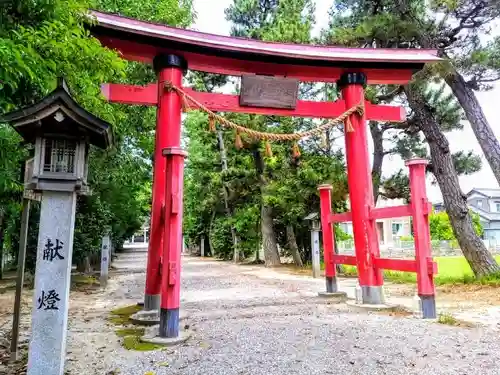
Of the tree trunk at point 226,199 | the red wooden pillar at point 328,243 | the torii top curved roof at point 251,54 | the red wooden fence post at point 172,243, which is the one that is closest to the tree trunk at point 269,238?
the tree trunk at point 226,199

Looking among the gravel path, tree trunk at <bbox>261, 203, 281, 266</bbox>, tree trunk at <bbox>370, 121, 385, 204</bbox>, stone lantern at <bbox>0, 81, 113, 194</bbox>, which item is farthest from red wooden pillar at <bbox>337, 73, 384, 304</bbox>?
tree trunk at <bbox>261, 203, 281, 266</bbox>

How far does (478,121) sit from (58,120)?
10.8 metres

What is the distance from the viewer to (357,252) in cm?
Result: 759

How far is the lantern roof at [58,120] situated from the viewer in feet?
11.8

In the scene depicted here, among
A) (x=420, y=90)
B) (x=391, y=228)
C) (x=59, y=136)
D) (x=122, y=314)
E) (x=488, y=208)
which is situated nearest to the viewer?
(x=59, y=136)

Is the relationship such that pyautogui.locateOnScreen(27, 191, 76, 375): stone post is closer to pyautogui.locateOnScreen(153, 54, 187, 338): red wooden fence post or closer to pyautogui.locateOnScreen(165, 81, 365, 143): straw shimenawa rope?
pyautogui.locateOnScreen(153, 54, 187, 338): red wooden fence post

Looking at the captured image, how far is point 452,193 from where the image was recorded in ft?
35.9

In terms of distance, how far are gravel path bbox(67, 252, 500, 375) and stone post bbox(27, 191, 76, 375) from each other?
52cm

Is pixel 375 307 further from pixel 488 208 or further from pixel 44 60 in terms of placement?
pixel 488 208

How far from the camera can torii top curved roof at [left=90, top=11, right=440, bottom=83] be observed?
6.99 meters

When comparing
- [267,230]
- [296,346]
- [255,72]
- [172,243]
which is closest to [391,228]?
[267,230]

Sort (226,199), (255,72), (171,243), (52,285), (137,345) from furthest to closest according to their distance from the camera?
(226,199)
(255,72)
(171,243)
(137,345)
(52,285)

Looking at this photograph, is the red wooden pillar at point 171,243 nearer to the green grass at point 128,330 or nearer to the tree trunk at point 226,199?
the green grass at point 128,330

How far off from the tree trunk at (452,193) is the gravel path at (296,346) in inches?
215
